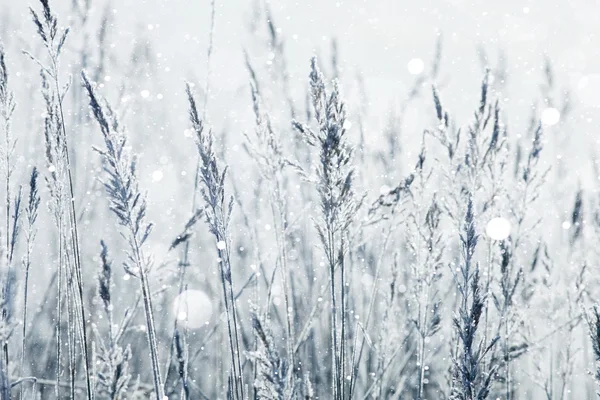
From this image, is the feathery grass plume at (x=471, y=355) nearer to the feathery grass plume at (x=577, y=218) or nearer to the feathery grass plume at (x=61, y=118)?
the feathery grass plume at (x=61, y=118)

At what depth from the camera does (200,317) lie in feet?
9.41

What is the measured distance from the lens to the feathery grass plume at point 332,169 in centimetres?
146

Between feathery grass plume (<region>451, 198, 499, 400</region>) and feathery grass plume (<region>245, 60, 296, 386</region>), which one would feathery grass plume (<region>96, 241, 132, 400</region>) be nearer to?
feathery grass plume (<region>245, 60, 296, 386</region>)

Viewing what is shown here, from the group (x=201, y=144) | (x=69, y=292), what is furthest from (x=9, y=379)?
(x=201, y=144)

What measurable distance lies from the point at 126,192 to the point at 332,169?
0.52m

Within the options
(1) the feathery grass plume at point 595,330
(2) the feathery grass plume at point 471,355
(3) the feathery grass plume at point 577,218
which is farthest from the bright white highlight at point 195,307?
(3) the feathery grass plume at point 577,218

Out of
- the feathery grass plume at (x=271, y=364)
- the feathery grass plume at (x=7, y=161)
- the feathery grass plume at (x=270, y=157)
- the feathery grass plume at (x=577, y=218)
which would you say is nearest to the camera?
the feathery grass plume at (x=271, y=364)

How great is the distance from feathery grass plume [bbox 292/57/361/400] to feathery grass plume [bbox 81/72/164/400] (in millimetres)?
442

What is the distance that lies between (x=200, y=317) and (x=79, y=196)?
832mm

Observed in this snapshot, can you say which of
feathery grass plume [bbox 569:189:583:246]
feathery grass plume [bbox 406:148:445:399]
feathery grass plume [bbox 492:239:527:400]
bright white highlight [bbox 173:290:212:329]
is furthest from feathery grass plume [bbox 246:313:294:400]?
feathery grass plume [bbox 569:189:583:246]

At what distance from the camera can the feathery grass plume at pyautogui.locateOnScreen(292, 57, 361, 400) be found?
1458mm

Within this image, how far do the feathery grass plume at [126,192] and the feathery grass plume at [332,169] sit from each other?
442mm

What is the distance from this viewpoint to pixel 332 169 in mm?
1493

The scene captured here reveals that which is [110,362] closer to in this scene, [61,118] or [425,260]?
[61,118]
